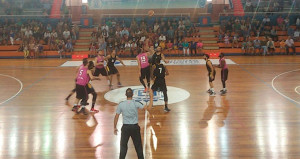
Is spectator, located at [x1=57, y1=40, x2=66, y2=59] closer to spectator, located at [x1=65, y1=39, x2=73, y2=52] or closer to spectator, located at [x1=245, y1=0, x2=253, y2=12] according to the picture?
spectator, located at [x1=65, y1=39, x2=73, y2=52]

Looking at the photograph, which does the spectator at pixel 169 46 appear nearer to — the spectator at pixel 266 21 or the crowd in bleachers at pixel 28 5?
the spectator at pixel 266 21

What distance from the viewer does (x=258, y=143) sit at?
6.59 meters

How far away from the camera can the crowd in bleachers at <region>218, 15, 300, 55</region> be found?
22.1 metres

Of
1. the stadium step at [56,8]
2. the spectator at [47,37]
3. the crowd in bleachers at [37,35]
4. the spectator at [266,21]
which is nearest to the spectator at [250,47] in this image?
the spectator at [266,21]

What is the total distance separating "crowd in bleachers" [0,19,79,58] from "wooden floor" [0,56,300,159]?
966cm

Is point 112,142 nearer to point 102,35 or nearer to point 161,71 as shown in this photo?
point 161,71

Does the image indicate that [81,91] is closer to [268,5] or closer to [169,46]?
[169,46]

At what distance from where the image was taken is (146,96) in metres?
10.5

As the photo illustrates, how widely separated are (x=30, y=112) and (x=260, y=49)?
59.0 feet

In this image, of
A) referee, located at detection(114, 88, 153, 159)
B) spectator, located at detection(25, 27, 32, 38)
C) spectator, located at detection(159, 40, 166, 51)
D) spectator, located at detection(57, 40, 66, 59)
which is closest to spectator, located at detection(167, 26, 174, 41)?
spectator, located at detection(159, 40, 166, 51)

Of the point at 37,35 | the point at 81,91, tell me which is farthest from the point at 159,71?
the point at 37,35

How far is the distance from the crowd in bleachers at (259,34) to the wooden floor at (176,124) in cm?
933

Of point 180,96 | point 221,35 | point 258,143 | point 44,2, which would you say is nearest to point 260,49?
point 221,35

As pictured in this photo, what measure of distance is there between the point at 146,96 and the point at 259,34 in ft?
53.3
